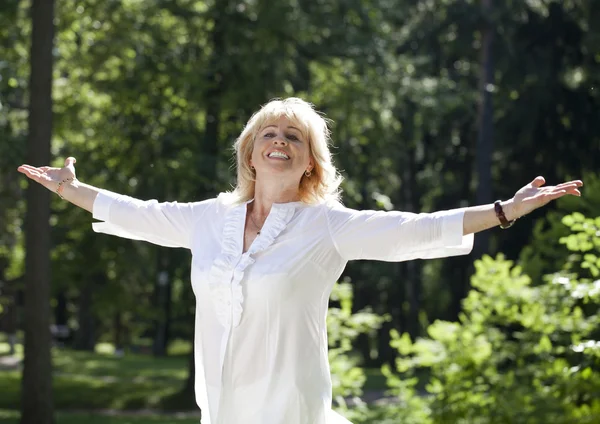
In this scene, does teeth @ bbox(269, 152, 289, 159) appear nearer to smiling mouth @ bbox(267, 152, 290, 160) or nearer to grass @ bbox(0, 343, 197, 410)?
smiling mouth @ bbox(267, 152, 290, 160)

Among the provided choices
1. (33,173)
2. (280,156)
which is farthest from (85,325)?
(280,156)

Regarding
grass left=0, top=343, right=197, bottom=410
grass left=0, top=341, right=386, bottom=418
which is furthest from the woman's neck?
grass left=0, top=343, right=197, bottom=410

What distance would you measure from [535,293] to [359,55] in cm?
1318

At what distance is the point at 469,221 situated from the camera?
12.8 feet

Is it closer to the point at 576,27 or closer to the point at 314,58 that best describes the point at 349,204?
the point at 314,58

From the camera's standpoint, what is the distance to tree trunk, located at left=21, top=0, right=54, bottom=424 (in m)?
15.8

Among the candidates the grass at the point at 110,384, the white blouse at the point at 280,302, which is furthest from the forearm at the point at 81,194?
the grass at the point at 110,384

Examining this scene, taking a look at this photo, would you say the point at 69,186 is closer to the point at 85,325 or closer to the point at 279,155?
the point at 279,155

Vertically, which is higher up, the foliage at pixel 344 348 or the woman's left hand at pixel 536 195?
the woman's left hand at pixel 536 195

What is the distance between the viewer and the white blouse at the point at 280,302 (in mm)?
4098

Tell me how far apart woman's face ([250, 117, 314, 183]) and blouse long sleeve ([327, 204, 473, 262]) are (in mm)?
214

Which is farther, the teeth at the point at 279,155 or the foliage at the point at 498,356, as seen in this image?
the foliage at the point at 498,356

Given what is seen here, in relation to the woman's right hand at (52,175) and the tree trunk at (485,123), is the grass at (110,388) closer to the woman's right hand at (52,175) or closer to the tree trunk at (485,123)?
the tree trunk at (485,123)

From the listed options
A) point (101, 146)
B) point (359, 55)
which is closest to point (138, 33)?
point (101, 146)
